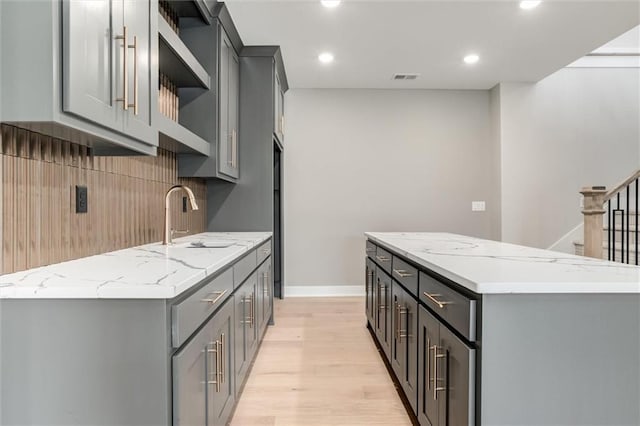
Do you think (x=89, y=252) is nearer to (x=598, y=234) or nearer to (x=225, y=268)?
(x=225, y=268)

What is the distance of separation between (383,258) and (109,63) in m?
2.04

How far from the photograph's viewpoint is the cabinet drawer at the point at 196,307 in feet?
4.00

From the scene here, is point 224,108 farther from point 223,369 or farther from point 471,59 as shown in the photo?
point 471,59

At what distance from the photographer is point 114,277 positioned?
1.33m

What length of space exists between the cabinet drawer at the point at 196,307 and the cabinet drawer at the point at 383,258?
1.18m

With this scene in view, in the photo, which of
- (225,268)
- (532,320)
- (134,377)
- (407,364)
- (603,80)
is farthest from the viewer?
(603,80)

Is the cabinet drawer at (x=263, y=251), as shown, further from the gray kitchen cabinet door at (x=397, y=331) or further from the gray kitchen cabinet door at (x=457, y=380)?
the gray kitchen cabinet door at (x=457, y=380)

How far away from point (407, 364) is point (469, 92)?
413 cm

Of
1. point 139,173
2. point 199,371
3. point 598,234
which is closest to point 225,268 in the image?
point 199,371

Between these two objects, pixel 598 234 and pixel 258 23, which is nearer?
pixel 258 23

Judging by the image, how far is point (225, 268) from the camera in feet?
6.27

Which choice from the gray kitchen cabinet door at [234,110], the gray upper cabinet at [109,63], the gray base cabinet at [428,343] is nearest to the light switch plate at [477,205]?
the gray base cabinet at [428,343]

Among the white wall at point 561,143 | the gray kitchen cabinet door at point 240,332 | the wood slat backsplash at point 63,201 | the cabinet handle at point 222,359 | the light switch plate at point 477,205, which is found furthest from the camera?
the light switch plate at point 477,205

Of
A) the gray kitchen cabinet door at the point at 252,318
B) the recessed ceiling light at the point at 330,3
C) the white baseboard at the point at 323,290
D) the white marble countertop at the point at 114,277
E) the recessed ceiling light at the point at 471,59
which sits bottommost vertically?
the white baseboard at the point at 323,290
